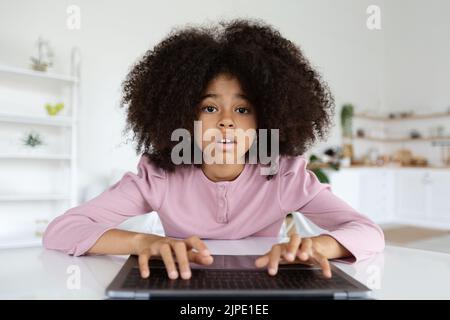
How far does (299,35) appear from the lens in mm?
4645

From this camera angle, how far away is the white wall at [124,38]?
117 inches

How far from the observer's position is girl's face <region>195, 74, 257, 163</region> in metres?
0.91

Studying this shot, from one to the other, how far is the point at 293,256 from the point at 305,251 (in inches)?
1.2

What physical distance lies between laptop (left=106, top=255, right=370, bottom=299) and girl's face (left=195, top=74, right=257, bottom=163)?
14.6 inches

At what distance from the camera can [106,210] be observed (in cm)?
89

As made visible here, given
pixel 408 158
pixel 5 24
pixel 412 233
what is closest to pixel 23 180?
pixel 5 24

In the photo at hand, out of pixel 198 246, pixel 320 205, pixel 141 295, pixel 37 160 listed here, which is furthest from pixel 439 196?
pixel 141 295

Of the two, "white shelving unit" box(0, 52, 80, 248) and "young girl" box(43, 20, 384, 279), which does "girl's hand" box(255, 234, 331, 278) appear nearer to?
"young girl" box(43, 20, 384, 279)

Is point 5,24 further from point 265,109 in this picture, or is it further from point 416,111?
point 416,111

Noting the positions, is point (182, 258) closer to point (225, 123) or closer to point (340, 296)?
point (340, 296)

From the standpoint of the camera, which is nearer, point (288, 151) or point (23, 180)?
point (288, 151)
